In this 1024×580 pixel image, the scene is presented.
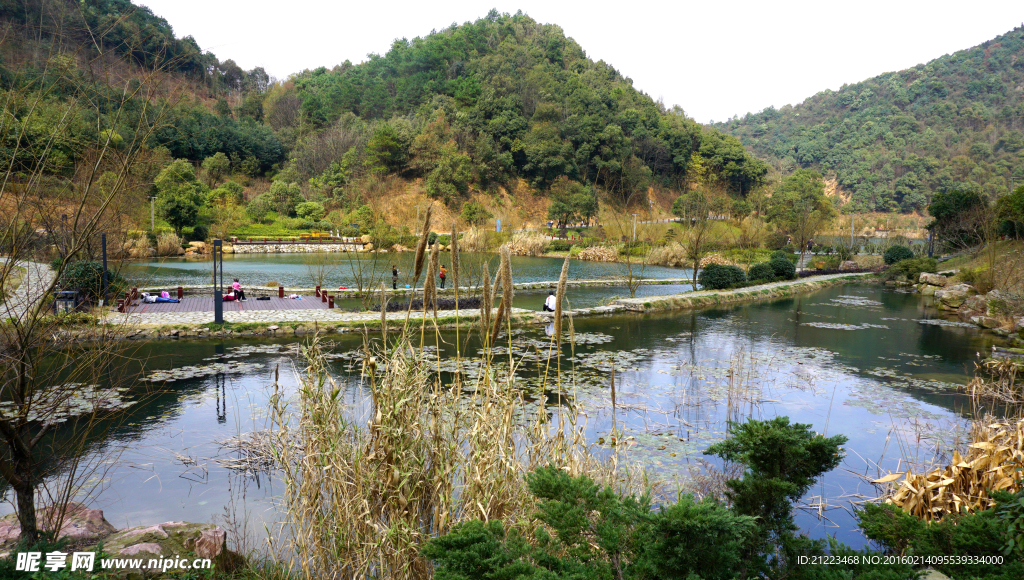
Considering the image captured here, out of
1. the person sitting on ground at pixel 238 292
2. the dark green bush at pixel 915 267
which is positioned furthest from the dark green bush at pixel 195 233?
the dark green bush at pixel 915 267

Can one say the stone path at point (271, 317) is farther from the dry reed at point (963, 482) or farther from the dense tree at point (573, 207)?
the dense tree at point (573, 207)

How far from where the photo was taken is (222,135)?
156 ft

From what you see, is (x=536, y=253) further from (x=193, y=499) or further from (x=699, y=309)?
(x=193, y=499)

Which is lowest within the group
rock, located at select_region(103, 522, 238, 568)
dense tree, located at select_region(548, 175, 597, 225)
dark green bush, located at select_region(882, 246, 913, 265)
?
rock, located at select_region(103, 522, 238, 568)

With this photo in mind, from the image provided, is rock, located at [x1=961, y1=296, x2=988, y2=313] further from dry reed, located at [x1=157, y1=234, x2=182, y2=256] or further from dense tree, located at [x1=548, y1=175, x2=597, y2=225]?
dry reed, located at [x1=157, y1=234, x2=182, y2=256]

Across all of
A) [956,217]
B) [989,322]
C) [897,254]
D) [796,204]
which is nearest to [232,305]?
[989,322]

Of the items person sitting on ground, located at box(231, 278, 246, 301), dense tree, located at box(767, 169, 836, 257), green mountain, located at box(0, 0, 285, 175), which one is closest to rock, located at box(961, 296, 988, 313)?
green mountain, located at box(0, 0, 285, 175)

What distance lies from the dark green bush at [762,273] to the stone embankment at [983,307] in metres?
5.25

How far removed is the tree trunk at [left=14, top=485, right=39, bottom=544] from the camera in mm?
2688

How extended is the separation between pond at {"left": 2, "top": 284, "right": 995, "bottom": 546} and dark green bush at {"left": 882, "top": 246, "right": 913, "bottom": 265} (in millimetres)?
16083

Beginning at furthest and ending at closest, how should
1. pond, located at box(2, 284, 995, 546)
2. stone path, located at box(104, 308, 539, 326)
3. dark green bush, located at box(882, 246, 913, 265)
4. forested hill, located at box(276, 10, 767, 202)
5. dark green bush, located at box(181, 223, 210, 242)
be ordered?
forested hill, located at box(276, 10, 767, 202) < dark green bush, located at box(181, 223, 210, 242) < dark green bush, located at box(882, 246, 913, 265) < stone path, located at box(104, 308, 539, 326) < pond, located at box(2, 284, 995, 546)

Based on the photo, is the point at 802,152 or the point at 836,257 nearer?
the point at 836,257

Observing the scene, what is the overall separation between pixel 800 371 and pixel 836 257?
79.2ft

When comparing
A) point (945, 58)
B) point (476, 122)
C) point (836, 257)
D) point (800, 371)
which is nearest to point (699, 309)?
point (800, 371)
